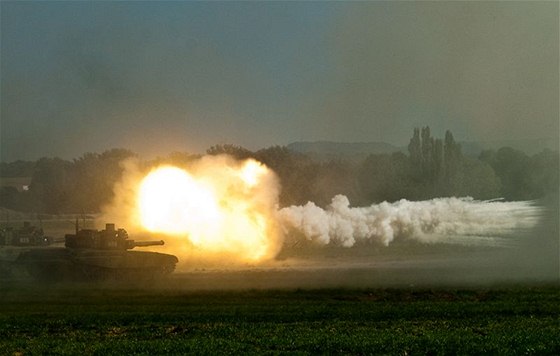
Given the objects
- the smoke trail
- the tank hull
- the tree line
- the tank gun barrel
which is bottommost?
the tank hull

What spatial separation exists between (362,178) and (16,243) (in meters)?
40.4

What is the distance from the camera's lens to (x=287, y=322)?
3372cm

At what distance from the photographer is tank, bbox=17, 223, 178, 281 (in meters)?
66.9

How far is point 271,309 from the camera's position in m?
39.5

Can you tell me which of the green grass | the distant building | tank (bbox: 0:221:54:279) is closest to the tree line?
the distant building

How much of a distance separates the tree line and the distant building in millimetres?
2183

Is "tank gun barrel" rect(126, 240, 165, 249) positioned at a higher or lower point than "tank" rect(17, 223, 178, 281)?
higher

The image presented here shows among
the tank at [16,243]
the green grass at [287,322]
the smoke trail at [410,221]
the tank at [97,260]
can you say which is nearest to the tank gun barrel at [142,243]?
the tank at [97,260]

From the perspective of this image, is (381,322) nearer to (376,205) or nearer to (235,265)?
(235,265)

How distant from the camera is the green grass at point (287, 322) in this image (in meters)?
24.0

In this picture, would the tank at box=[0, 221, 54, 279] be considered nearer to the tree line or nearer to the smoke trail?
the tree line

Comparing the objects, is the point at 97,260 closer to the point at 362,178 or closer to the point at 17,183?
the point at 362,178

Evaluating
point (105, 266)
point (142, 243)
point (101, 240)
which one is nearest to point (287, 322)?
point (105, 266)

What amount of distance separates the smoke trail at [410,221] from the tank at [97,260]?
45.5 ft
